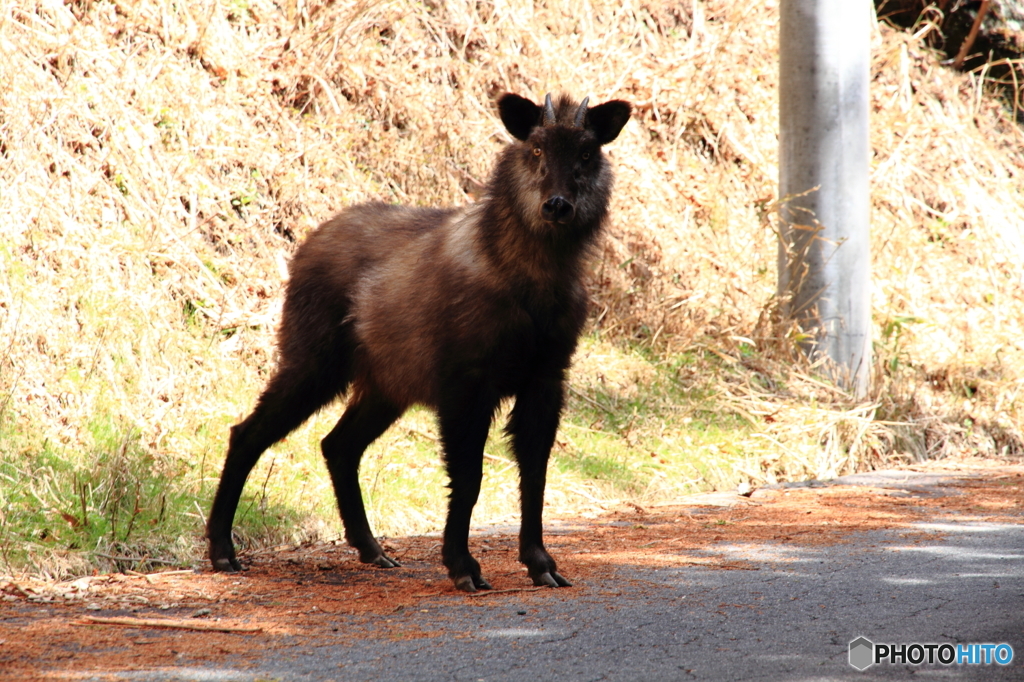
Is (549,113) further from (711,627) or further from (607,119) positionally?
(711,627)

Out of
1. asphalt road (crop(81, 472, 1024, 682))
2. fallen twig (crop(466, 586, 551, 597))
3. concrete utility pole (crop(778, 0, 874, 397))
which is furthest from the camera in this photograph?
concrete utility pole (crop(778, 0, 874, 397))

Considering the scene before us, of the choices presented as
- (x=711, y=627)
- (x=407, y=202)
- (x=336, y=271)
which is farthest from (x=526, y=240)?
(x=407, y=202)

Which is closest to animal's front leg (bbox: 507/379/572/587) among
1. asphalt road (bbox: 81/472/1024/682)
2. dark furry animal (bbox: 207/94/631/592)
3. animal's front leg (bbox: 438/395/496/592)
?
dark furry animal (bbox: 207/94/631/592)

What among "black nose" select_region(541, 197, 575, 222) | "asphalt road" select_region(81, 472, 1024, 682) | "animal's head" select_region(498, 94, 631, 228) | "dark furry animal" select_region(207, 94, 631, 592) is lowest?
"asphalt road" select_region(81, 472, 1024, 682)

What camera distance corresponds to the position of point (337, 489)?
17.9ft

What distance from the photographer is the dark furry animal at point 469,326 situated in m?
4.66

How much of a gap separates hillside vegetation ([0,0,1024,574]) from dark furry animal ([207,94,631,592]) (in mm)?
740

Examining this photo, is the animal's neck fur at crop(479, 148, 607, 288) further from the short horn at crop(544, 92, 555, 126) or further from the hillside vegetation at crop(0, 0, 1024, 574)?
the hillside vegetation at crop(0, 0, 1024, 574)

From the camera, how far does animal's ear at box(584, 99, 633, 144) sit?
189 inches

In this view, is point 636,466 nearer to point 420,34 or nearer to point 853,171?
point 853,171

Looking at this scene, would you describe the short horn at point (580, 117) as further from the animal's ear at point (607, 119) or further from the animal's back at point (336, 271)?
the animal's back at point (336, 271)

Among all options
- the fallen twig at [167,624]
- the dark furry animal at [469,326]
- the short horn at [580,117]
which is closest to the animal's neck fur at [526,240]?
the dark furry animal at [469,326]

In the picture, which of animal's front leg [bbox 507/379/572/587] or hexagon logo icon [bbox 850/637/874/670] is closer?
hexagon logo icon [bbox 850/637/874/670]

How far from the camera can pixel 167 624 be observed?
394 centimetres
